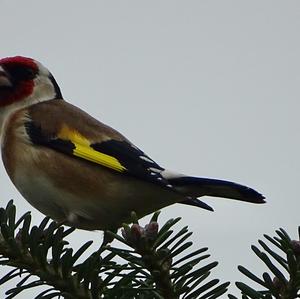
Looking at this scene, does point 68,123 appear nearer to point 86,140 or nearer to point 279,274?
point 86,140

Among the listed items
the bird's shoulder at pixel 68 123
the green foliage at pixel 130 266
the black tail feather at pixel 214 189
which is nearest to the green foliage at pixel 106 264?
the green foliage at pixel 130 266

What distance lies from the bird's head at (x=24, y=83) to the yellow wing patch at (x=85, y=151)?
0.45m

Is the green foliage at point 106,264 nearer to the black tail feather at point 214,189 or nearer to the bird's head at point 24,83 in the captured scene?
the black tail feather at point 214,189

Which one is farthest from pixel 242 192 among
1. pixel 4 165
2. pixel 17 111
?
pixel 17 111

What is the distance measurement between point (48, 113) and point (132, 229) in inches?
82.3

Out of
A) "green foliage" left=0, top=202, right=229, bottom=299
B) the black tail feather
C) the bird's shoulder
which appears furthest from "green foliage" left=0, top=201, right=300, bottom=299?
the bird's shoulder

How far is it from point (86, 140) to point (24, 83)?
665 mm

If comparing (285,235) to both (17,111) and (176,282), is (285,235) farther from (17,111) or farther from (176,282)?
(17,111)

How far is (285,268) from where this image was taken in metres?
1.51

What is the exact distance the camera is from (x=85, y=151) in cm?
326

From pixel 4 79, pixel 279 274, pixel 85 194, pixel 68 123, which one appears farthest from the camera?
pixel 4 79

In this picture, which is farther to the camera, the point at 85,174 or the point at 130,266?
the point at 85,174

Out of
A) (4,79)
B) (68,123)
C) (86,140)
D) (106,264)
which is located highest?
(4,79)

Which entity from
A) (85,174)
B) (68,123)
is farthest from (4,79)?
(85,174)
